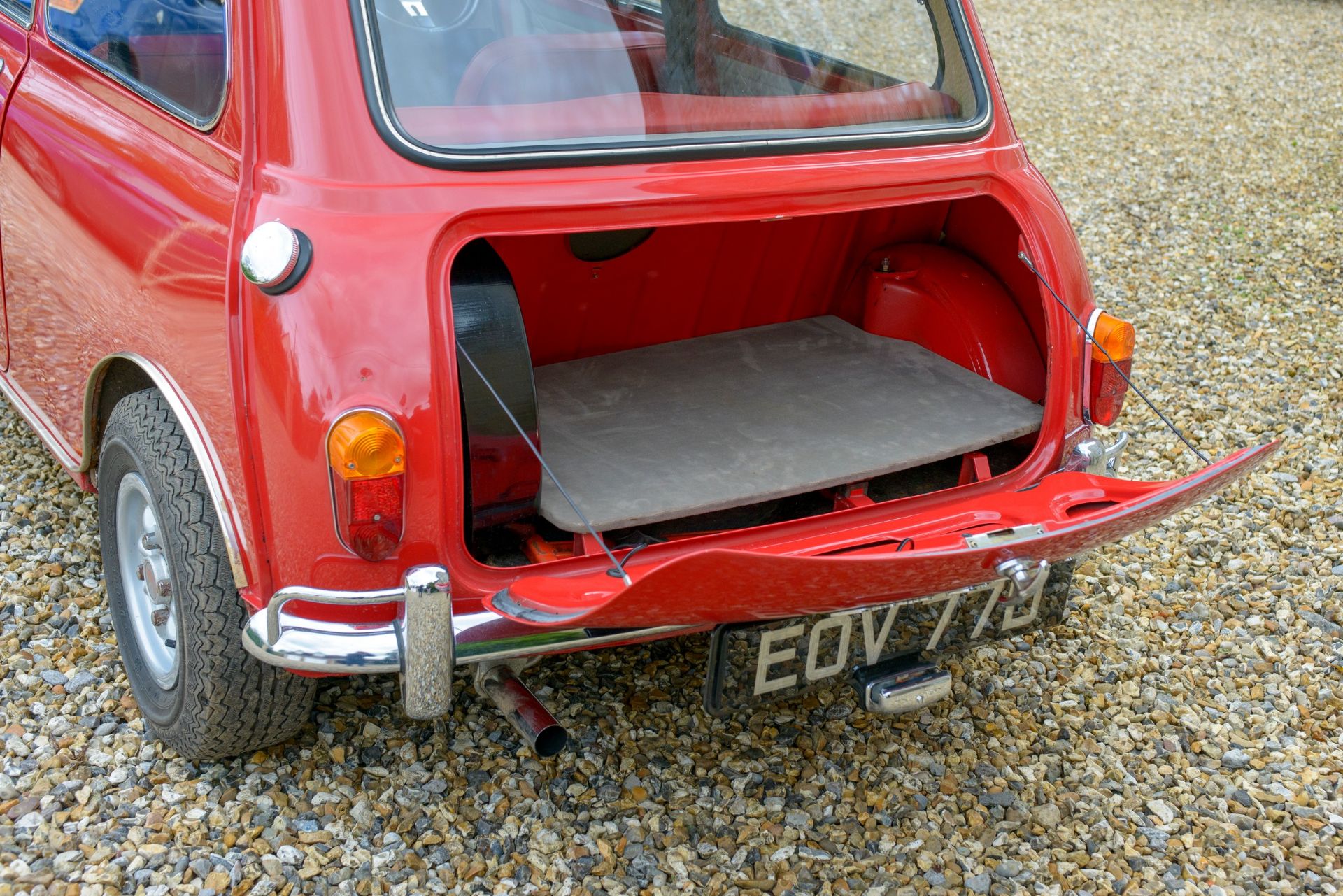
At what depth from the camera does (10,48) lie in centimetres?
312

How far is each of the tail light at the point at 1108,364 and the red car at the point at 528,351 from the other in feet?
0.04

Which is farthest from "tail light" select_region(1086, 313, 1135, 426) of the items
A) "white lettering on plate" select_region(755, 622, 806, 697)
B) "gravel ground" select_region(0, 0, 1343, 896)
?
"white lettering on plate" select_region(755, 622, 806, 697)

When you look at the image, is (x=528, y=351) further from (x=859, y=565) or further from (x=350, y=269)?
(x=859, y=565)

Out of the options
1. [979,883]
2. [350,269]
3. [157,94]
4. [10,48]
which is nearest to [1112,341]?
[979,883]

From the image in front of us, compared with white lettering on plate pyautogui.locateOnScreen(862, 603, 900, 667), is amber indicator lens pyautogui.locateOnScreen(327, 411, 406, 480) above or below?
above

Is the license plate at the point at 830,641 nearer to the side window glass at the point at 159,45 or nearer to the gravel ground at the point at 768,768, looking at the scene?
the gravel ground at the point at 768,768

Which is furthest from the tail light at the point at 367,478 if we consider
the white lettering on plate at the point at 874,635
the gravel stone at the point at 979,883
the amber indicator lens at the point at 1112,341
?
the amber indicator lens at the point at 1112,341

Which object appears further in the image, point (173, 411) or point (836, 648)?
point (173, 411)

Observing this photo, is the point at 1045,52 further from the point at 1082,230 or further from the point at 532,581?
the point at 532,581

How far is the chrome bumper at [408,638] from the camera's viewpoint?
2.02m

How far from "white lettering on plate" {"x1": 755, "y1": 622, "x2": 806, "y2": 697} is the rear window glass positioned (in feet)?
3.28

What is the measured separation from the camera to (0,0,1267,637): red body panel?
1.99m

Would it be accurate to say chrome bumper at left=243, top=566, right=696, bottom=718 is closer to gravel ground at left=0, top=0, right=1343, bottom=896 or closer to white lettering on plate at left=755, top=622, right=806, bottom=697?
white lettering on plate at left=755, top=622, right=806, bottom=697

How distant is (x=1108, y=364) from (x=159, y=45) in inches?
84.6
